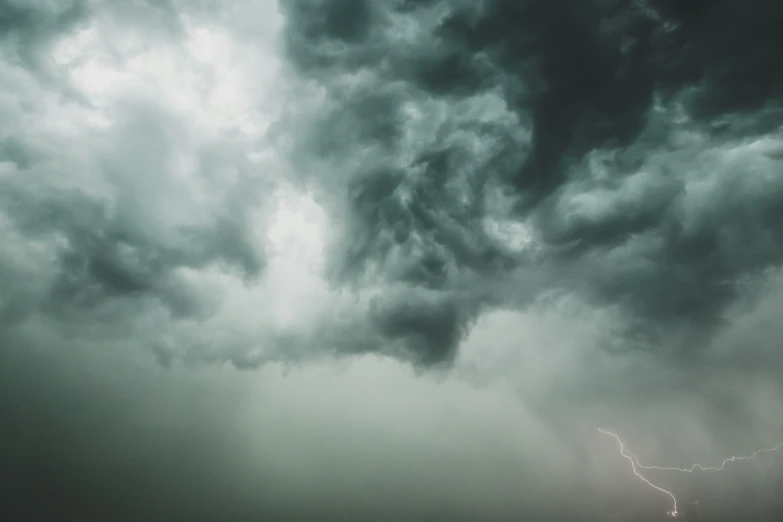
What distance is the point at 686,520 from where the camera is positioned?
621 feet
